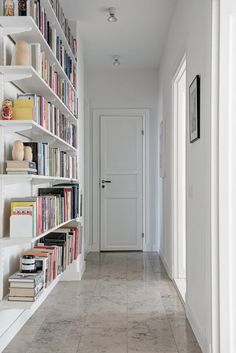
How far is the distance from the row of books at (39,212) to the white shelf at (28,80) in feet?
2.47

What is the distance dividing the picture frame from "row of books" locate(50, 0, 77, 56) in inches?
53.2

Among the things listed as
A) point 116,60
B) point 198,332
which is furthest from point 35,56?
point 116,60

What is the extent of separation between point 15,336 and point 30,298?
0.39 m

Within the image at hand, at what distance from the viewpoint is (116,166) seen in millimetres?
6098

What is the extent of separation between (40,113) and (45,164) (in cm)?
36

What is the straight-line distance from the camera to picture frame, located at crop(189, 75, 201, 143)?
2.67m

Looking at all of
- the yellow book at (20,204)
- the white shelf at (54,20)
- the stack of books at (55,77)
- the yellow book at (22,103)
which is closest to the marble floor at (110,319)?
the yellow book at (20,204)

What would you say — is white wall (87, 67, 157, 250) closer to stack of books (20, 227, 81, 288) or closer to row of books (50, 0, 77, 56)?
row of books (50, 0, 77, 56)

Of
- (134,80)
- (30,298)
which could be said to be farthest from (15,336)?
(134,80)

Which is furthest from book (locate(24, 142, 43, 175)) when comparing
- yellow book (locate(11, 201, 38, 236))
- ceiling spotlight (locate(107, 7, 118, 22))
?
ceiling spotlight (locate(107, 7, 118, 22))

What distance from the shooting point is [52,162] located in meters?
3.15

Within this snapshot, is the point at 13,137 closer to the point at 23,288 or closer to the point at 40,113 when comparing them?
the point at 40,113

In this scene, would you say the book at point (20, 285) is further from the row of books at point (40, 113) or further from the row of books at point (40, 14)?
the row of books at point (40, 14)

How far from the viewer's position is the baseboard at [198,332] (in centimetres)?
233
